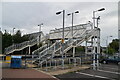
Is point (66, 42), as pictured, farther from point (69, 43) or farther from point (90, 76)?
point (90, 76)

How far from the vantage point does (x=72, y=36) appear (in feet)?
91.9

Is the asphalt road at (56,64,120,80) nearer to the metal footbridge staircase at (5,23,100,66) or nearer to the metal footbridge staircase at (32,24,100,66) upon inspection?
the metal footbridge staircase at (5,23,100,66)

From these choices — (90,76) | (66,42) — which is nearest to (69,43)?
(66,42)

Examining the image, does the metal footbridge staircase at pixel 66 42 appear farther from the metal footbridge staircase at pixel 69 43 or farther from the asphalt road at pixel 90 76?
the asphalt road at pixel 90 76

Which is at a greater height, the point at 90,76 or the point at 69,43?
the point at 69,43

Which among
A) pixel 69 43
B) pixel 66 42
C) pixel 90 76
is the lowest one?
pixel 90 76

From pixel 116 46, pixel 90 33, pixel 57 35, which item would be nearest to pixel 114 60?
pixel 90 33

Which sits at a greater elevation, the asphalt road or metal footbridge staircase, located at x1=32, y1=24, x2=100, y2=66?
metal footbridge staircase, located at x1=32, y1=24, x2=100, y2=66

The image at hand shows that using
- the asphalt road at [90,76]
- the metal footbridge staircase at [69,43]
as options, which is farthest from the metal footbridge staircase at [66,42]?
the asphalt road at [90,76]

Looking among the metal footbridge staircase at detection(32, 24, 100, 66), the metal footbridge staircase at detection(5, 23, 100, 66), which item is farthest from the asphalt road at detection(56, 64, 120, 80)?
the metal footbridge staircase at detection(32, 24, 100, 66)

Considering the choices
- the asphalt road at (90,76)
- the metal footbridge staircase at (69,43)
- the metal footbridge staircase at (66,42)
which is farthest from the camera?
the metal footbridge staircase at (69,43)

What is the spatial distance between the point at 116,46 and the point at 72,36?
53.4 meters

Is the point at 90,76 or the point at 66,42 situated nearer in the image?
the point at 90,76

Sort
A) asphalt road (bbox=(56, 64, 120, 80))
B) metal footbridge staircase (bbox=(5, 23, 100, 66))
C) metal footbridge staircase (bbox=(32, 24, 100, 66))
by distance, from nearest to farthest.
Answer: asphalt road (bbox=(56, 64, 120, 80)) → metal footbridge staircase (bbox=(5, 23, 100, 66)) → metal footbridge staircase (bbox=(32, 24, 100, 66))
